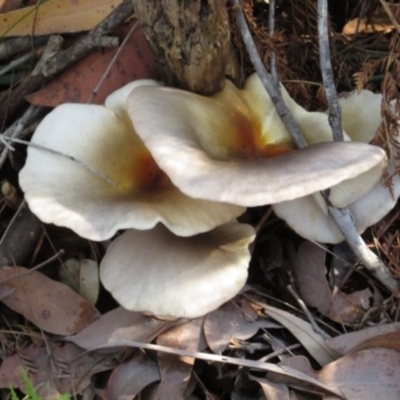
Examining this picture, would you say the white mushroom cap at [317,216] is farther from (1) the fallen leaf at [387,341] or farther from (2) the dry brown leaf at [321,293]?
(1) the fallen leaf at [387,341]

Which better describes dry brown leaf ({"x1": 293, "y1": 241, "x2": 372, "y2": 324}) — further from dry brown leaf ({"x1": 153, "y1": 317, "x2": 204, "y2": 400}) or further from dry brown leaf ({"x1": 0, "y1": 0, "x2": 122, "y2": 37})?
dry brown leaf ({"x1": 0, "y1": 0, "x2": 122, "y2": 37})

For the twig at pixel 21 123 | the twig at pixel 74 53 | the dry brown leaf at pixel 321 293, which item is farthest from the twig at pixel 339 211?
the twig at pixel 21 123

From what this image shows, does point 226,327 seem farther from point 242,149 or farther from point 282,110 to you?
point 282,110

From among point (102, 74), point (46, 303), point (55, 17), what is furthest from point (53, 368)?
point (55, 17)

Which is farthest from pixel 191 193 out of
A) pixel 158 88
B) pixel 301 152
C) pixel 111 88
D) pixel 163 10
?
pixel 111 88

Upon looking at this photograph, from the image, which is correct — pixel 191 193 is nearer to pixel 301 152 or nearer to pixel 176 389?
pixel 301 152

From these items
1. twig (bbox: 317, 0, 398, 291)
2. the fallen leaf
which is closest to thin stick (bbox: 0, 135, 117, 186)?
twig (bbox: 317, 0, 398, 291)

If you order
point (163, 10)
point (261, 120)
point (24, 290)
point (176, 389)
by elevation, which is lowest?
point (176, 389)
